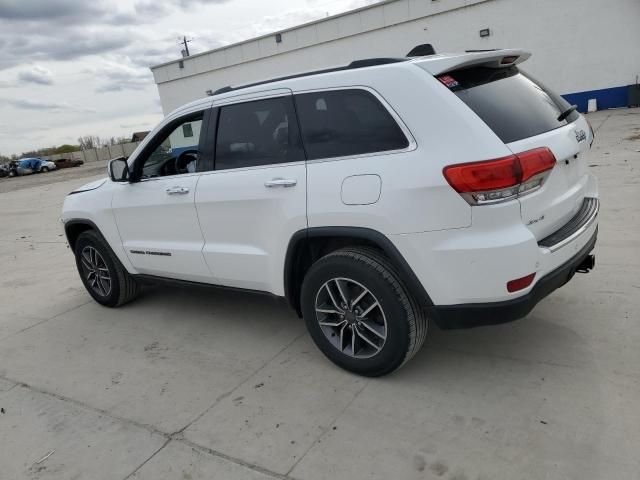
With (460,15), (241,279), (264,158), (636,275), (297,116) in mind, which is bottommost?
(636,275)

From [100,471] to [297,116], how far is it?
2.30m

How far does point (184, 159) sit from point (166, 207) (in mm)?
512

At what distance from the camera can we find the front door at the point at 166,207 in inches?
154

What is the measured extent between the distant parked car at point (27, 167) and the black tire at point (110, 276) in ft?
132

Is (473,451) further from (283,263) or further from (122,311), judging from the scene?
(122,311)

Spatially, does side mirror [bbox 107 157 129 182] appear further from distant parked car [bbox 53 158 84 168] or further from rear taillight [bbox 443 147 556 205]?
distant parked car [bbox 53 158 84 168]

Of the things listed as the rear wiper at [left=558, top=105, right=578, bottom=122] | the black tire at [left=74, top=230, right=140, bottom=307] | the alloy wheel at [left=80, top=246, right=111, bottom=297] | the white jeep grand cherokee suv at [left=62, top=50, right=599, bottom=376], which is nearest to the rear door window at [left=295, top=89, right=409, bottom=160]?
the white jeep grand cherokee suv at [left=62, top=50, right=599, bottom=376]

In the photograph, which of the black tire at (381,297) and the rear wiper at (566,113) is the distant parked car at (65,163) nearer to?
the black tire at (381,297)

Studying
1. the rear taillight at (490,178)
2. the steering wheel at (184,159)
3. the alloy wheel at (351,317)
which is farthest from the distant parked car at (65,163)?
the rear taillight at (490,178)

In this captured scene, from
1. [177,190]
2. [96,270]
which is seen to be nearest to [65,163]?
[96,270]

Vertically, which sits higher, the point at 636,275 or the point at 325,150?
the point at 325,150

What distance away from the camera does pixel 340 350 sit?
3303 mm

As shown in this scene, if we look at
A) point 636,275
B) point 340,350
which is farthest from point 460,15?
point 340,350

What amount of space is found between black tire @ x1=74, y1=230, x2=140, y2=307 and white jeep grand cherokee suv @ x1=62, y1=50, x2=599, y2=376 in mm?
1217
